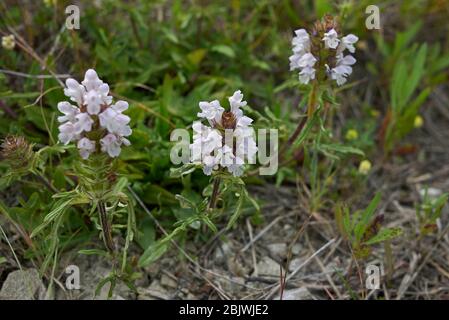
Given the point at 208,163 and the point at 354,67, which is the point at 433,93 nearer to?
the point at 354,67

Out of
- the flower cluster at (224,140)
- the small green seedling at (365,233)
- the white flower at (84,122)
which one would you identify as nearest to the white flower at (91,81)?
the white flower at (84,122)

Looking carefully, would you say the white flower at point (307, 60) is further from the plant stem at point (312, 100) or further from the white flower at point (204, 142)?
the white flower at point (204, 142)

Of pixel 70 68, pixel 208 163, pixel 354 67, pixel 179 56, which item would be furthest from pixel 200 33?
pixel 208 163

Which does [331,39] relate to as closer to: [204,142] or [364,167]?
[204,142]

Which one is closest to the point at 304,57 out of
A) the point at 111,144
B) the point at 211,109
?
the point at 211,109

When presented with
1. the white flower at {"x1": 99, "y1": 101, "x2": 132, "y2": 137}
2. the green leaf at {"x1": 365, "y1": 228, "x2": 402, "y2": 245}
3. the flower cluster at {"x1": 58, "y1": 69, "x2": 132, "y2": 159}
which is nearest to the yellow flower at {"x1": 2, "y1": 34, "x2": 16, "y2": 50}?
the flower cluster at {"x1": 58, "y1": 69, "x2": 132, "y2": 159}

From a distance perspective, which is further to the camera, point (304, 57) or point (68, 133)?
point (304, 57)
